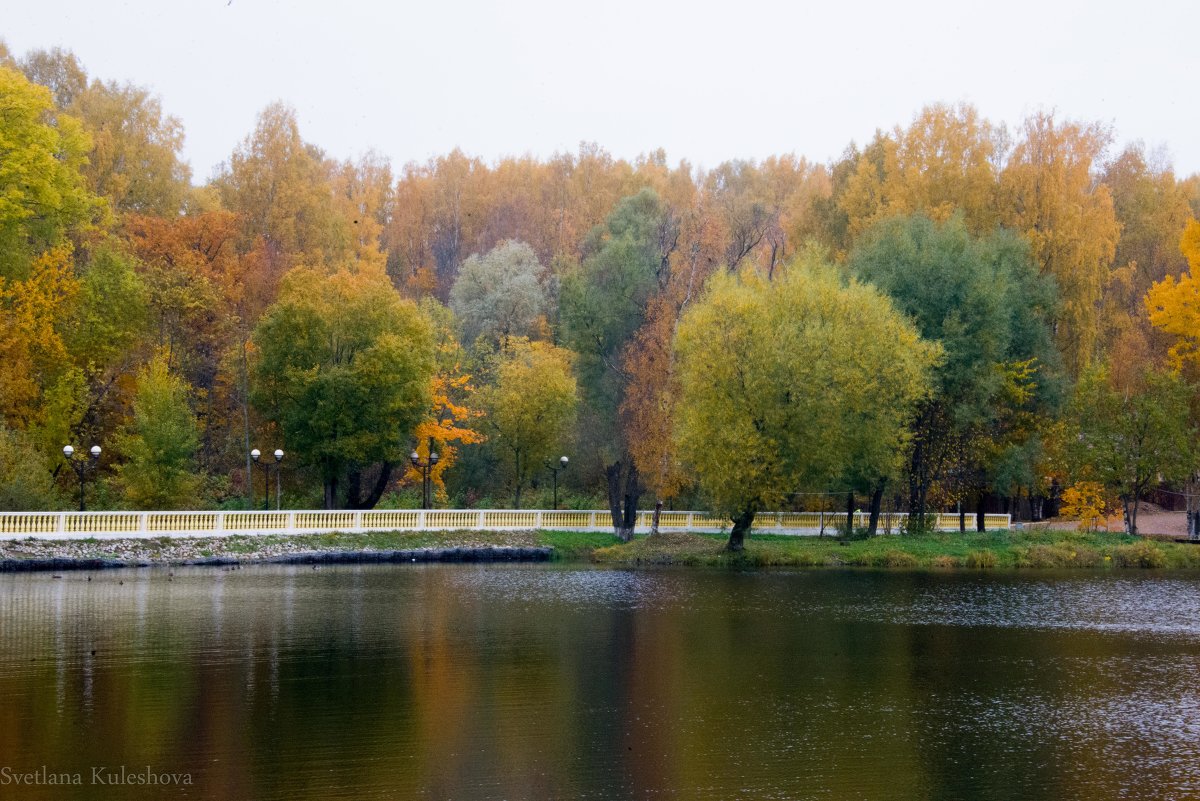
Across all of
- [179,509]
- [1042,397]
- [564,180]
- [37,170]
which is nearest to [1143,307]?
[1042,397]

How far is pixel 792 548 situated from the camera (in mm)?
47312

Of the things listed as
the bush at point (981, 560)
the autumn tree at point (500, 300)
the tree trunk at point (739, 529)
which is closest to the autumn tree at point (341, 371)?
the autumn tree at point (500, 300)

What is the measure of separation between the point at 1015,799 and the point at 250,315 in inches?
2026

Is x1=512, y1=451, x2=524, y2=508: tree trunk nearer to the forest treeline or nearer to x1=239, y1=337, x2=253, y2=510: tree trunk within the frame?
the forest treeline

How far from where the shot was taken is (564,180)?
9125 cm

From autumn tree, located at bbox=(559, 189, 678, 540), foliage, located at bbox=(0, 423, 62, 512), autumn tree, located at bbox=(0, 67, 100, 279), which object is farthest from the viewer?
autumn tree, located at bbox=(559, 189, 678, 540)

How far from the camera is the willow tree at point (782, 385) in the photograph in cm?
4362

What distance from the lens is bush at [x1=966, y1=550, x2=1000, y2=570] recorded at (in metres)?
46.2

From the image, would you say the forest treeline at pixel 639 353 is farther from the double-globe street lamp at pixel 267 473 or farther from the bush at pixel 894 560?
the bush at pixel 894 560

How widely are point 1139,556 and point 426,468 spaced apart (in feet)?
92.6

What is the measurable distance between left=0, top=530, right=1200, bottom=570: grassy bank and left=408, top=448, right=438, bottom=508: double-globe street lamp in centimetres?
446

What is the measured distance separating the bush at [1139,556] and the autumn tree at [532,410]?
22369 millimetres

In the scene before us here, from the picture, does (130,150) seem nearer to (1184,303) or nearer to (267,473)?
(267,473)

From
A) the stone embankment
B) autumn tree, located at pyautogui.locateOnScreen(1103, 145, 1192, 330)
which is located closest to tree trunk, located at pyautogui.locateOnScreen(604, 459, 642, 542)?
the stone embankment
